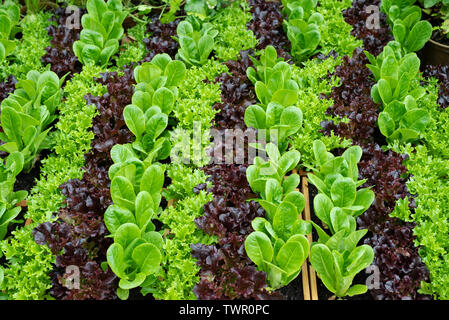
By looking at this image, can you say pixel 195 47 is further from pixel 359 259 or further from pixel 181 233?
pixel 359 259

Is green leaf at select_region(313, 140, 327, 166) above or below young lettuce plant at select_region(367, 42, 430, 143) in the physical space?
below

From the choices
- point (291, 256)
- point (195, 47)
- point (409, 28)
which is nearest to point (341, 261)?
point (291, 256)

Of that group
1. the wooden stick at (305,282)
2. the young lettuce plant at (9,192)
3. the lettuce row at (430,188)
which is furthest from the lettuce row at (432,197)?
the young lettuce plant at (9,192)

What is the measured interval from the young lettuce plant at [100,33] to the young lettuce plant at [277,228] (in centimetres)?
165

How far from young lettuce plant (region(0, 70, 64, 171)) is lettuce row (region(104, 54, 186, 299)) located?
1.81 ft

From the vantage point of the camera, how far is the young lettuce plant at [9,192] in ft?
8.36

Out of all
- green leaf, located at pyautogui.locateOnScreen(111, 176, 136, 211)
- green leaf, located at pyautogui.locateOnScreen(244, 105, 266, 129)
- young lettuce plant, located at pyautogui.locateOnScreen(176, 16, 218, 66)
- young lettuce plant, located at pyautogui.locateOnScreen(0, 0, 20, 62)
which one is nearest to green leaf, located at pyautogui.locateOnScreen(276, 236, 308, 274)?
green leaf, located at pyautogui.locateOnScreen(111, 176, 136, 211)

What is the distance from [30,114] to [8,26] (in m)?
1.13

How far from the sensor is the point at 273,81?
3.15 m

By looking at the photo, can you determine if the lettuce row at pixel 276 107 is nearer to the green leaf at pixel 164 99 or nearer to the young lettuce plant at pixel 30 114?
the green leaf at pixel 164 99

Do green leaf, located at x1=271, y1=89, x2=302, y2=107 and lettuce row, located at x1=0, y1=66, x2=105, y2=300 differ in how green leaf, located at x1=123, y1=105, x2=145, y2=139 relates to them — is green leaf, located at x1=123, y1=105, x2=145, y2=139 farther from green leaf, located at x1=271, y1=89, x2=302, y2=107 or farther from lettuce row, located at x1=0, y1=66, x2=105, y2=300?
green leaf, located at x1=271, y1=89, x2=302, y2=107

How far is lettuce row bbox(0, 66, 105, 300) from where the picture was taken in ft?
7.54

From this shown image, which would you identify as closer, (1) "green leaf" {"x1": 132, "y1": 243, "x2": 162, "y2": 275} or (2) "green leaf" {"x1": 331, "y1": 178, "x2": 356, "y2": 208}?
(1) "green leaf" {"x1": 132, "y1": 243, "x2": 162, "y2": 275}

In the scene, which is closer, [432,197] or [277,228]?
[277,228]
